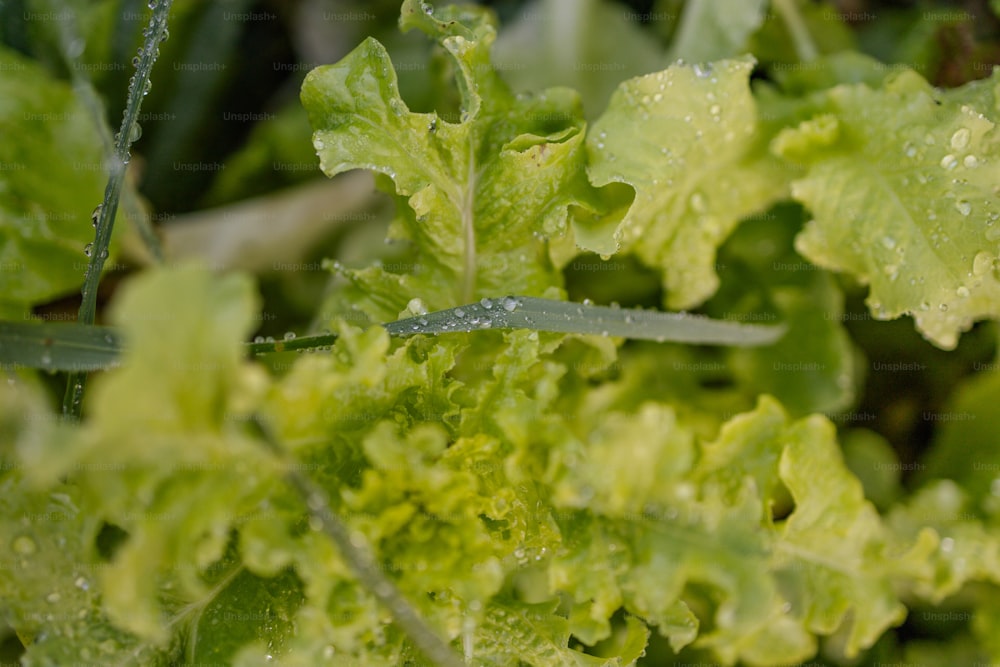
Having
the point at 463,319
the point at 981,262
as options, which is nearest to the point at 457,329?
the point at 463,319

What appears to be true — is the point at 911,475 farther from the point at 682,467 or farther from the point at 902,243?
the point at 682,467

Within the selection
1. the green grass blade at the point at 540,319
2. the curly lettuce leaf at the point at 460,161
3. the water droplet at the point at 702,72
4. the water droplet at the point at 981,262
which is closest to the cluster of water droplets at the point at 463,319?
the green grass blade at the point at 540,319

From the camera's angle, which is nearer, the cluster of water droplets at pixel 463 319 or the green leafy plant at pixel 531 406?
the green leafy plant at pixel 531 406

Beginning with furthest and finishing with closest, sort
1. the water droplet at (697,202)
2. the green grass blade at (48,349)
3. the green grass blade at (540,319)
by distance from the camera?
the water droplet at (697,202)
the green grass blade at (540,319)
the green grass blade at (48,349)

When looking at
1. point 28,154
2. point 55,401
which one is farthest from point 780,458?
point 28,154

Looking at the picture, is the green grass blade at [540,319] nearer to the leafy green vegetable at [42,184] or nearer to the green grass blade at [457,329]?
the green grass blade at [457,329]

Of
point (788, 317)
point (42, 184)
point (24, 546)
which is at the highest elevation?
point (42, 184)

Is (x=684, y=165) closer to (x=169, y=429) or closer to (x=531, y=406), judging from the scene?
(x=531, y=406)

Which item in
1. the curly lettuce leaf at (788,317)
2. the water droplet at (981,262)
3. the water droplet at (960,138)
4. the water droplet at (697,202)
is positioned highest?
the water droplet at (960,138)
